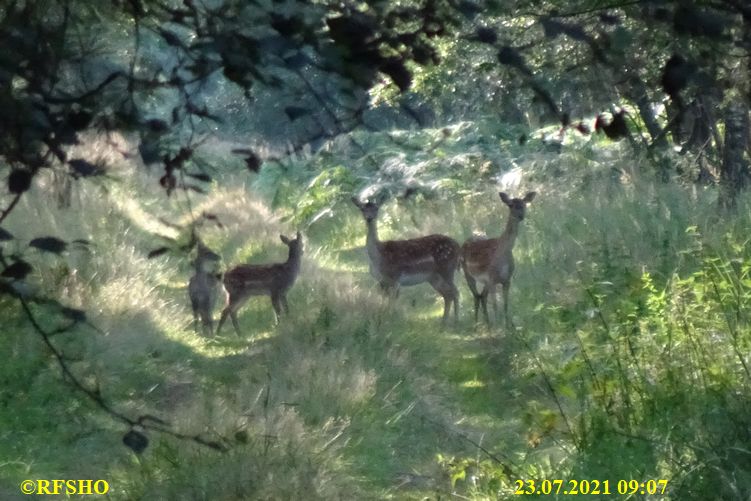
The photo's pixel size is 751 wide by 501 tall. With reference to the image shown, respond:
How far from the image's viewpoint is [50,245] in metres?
4.72

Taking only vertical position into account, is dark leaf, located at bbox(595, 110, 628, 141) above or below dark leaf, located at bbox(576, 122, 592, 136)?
above

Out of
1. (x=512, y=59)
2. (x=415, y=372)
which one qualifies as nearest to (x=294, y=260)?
(x=415, y=372)

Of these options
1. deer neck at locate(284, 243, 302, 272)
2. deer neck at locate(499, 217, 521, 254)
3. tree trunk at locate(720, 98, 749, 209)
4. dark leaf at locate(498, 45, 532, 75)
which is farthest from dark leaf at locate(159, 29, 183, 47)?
tree trunk at locate(720, 98, 749, 209)

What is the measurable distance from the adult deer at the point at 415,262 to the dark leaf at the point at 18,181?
1036 centimetres

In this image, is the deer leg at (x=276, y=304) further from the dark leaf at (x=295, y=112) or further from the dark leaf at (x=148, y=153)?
the dark leaf at (x=295, y=112)

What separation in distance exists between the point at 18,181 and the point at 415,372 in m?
6.99

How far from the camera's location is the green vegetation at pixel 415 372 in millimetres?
7164

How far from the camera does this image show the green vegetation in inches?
282

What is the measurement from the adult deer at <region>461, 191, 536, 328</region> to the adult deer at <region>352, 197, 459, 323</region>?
410 millimetres

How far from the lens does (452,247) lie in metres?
15.4

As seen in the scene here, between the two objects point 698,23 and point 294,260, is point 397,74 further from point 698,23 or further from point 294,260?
point 294,260

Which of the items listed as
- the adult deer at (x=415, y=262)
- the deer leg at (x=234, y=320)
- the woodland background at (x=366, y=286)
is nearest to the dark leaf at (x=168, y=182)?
the woodland background at (x=366, y=286)

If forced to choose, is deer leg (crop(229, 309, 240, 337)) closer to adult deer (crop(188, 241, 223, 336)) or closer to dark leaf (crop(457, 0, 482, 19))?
adult deer (crop(188, 241, 223, 336))

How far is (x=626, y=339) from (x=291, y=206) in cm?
1943
